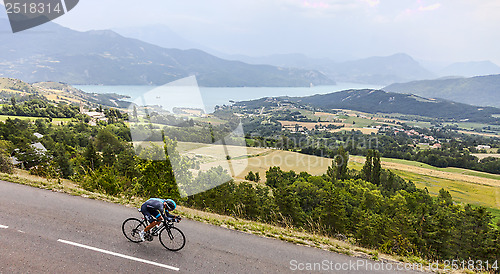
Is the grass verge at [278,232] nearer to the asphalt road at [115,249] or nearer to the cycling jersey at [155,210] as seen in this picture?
the asphalt road at [115,249]


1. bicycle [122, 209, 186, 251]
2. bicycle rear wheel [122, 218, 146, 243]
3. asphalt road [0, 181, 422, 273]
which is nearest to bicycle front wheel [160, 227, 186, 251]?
bicycle [122, 209, 186, 251]

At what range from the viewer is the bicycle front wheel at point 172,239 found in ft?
18.5

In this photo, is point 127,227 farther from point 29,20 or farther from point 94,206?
point 29,20

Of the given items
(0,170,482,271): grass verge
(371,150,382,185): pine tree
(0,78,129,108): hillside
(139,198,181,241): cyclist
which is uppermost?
(0,78,129,108): hillside

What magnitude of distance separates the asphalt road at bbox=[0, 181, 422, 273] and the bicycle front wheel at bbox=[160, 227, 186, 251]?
13 cm

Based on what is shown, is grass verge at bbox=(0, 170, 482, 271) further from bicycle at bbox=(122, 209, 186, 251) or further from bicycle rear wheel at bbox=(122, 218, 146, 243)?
bicycle rear wheel at bbox=(122, 218, 146, 243)

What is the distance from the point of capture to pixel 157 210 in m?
5.48

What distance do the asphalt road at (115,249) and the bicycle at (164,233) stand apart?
14cm

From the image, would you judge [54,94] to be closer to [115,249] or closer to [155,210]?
[115,249]

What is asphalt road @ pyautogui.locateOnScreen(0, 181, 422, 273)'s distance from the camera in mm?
4957

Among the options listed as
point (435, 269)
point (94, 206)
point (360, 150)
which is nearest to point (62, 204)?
point (94, 206)

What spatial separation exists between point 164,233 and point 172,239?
9.3 inches

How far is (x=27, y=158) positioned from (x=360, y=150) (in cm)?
10531

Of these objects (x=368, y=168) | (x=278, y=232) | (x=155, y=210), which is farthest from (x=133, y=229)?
(x=368, y=168)
